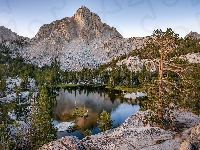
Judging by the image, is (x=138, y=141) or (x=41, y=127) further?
(x=41, y=127)

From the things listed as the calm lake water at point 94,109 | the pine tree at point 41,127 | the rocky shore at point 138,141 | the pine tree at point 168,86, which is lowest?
the calm lake water at point 94,109

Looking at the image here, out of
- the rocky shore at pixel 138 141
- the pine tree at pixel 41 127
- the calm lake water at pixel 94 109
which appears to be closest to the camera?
the rocky shore at pixel 138 141

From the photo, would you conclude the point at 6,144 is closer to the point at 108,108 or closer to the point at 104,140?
the point at 104,140

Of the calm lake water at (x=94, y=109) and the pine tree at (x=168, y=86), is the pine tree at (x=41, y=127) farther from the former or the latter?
the pine tree at (x=168, y=86)

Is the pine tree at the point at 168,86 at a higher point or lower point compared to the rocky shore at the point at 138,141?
higher

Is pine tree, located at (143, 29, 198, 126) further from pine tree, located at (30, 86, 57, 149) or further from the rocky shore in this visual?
pine tree, located at (30, 86, 57, 149)

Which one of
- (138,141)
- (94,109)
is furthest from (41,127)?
(94,109)

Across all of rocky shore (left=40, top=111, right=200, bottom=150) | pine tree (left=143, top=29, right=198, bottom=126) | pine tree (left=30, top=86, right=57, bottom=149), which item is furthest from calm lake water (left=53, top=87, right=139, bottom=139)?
rocky shore (left=40, top=111, right=200, bottom=150)

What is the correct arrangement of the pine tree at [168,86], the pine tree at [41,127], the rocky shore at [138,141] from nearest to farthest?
the rocky shore at [138,141] < the pine tree at [168,86] < the pine tree at [41,127]

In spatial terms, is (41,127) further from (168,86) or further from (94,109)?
(94,109)

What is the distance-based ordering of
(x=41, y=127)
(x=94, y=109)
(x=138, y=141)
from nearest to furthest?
(x=138, y=141) < (x=41, y=127) < (x=94, y=109)

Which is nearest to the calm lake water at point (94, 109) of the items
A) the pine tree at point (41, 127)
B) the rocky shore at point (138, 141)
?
the pine tree at point (41, 127)

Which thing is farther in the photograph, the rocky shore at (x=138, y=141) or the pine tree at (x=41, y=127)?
the pine tree at (x=41, y=127)

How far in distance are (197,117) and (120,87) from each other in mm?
→ 121684
